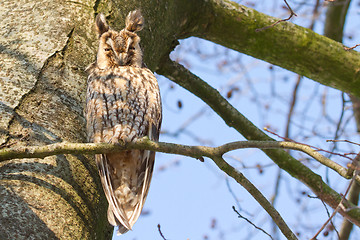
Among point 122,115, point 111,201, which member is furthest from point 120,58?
point 111,201

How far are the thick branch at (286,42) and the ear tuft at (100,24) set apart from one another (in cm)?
99

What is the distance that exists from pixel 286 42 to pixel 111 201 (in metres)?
1.98

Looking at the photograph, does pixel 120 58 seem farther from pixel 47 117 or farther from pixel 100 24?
pixel 47 117

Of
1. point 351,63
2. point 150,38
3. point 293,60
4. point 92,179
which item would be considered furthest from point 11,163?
point 351,63

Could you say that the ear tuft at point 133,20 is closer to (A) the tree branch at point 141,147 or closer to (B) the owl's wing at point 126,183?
(B) the owl's wing at point 126,183

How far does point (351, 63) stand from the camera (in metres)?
3.42

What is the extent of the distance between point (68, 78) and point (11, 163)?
0.63 metres

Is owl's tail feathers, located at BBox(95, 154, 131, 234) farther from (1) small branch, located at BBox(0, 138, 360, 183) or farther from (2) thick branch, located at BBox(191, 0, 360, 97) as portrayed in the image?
(2) thick branch, located at BBox(191, 0, 360, 97)

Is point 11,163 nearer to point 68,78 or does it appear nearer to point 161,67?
point 68,78

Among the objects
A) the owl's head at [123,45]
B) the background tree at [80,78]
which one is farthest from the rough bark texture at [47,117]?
the owl's head at [123,45]

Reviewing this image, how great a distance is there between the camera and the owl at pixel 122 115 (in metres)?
2.46

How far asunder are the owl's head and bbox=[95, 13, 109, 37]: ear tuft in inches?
0.5

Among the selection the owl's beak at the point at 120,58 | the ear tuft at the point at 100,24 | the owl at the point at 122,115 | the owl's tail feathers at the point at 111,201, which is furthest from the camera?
the owl's beak at the point at 120,58

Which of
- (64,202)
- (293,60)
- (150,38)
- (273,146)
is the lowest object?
(64,202)
